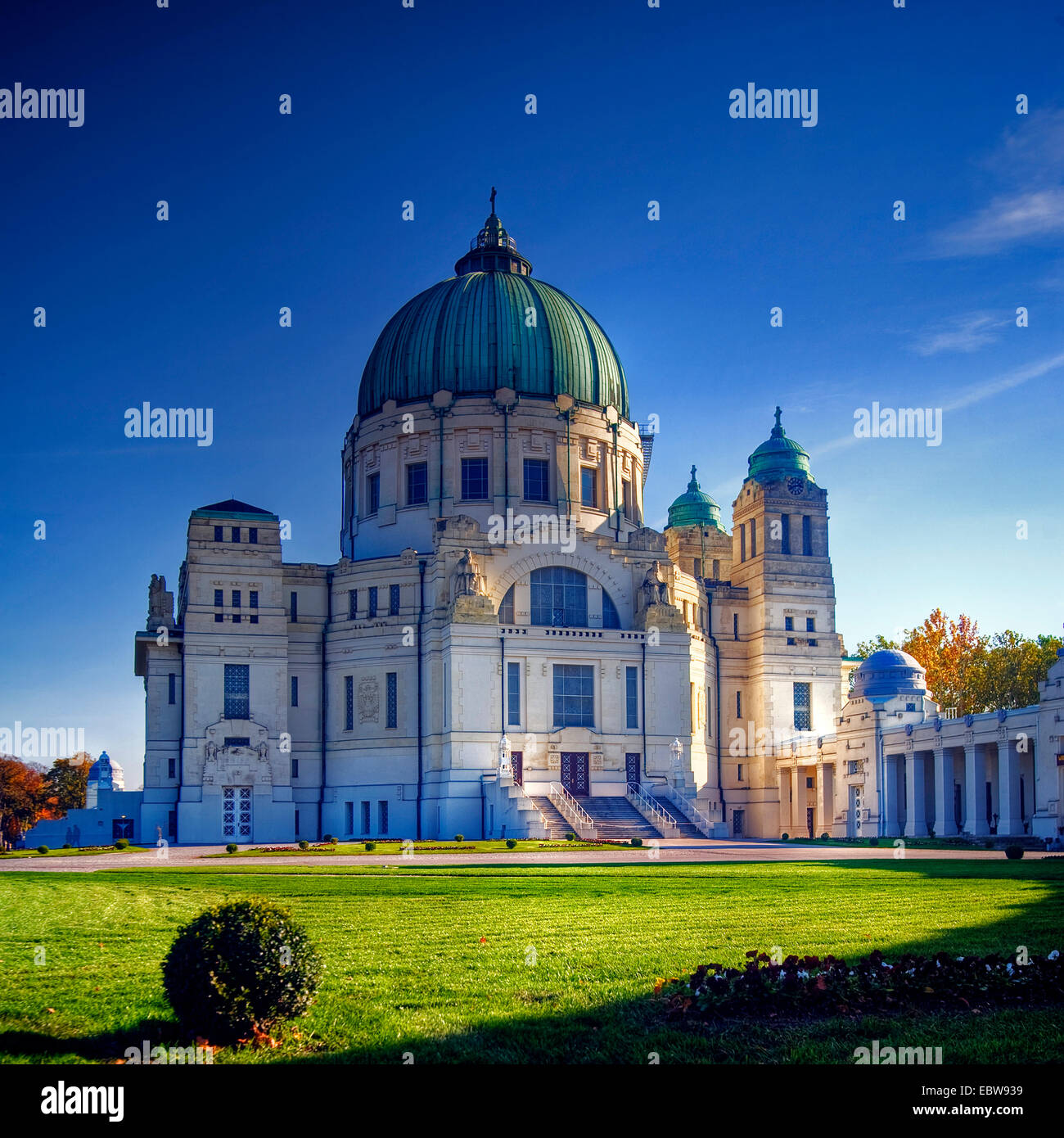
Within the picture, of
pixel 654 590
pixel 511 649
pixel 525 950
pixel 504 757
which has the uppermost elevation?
pixel 654 590

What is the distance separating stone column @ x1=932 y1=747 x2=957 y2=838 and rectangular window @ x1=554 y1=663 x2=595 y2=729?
69.7 feet

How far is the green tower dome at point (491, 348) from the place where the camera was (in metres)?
85.8

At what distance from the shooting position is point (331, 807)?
79.8 meters

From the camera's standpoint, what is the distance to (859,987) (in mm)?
14977

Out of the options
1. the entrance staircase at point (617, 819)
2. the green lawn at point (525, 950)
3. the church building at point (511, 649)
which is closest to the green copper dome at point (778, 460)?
the church building at point (511, 649)

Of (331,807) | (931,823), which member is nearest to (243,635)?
(331,807)

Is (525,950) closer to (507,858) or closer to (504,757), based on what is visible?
(507,858)

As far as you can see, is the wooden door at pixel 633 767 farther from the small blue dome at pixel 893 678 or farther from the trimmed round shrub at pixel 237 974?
the trimmed round shrub at pixel 237 974

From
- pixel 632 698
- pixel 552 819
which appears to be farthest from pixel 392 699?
pixel 552 819

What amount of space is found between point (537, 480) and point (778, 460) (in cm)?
1906

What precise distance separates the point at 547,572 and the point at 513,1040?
66571mm

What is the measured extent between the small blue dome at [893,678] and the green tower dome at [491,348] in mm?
28147

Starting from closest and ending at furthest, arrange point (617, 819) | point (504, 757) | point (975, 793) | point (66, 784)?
point (975, 793)
point (617, 819)
point (504, 757)
point (66, 784)
